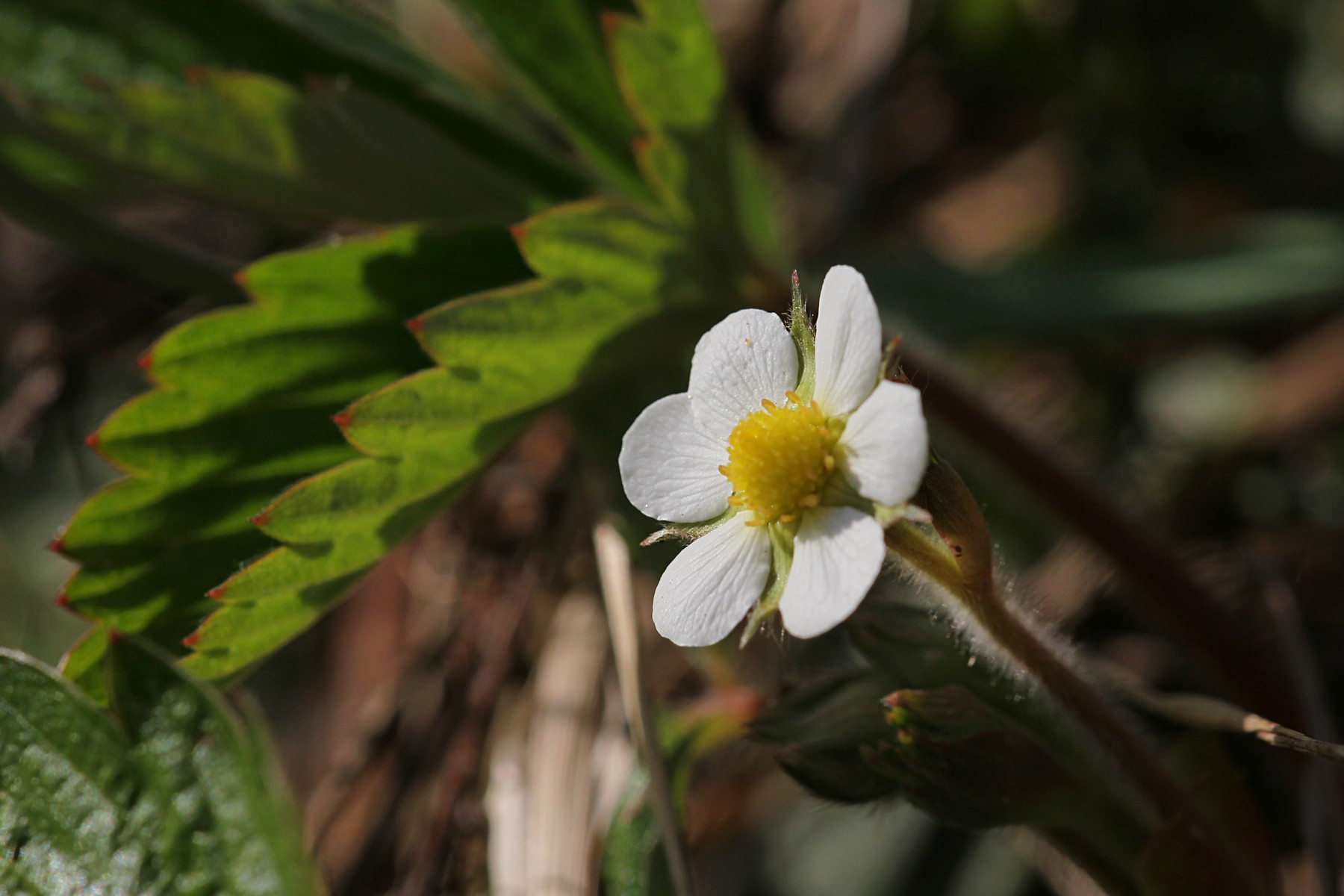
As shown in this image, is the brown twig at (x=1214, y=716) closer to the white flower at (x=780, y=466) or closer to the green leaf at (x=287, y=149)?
the white flower at (x=780, y=466)

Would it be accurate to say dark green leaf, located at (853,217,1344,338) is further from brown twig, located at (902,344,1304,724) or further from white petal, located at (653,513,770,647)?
white petal, located at (653,513,770,647)

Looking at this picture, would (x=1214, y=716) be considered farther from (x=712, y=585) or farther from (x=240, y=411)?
(x=240, y=411)

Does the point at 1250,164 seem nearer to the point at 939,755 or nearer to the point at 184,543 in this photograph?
the point at 939,755

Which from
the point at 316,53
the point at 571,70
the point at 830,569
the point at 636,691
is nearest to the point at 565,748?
the point at 636,691

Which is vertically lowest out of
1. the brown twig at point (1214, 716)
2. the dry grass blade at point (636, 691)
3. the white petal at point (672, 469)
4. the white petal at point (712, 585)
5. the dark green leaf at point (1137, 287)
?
the dark green leaf at point (1137, 287)

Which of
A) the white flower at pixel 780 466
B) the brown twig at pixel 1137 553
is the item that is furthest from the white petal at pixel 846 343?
the brown twig at pixel 1137 553

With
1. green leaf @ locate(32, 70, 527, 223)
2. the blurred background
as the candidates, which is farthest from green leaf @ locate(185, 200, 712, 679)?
the blurred background
